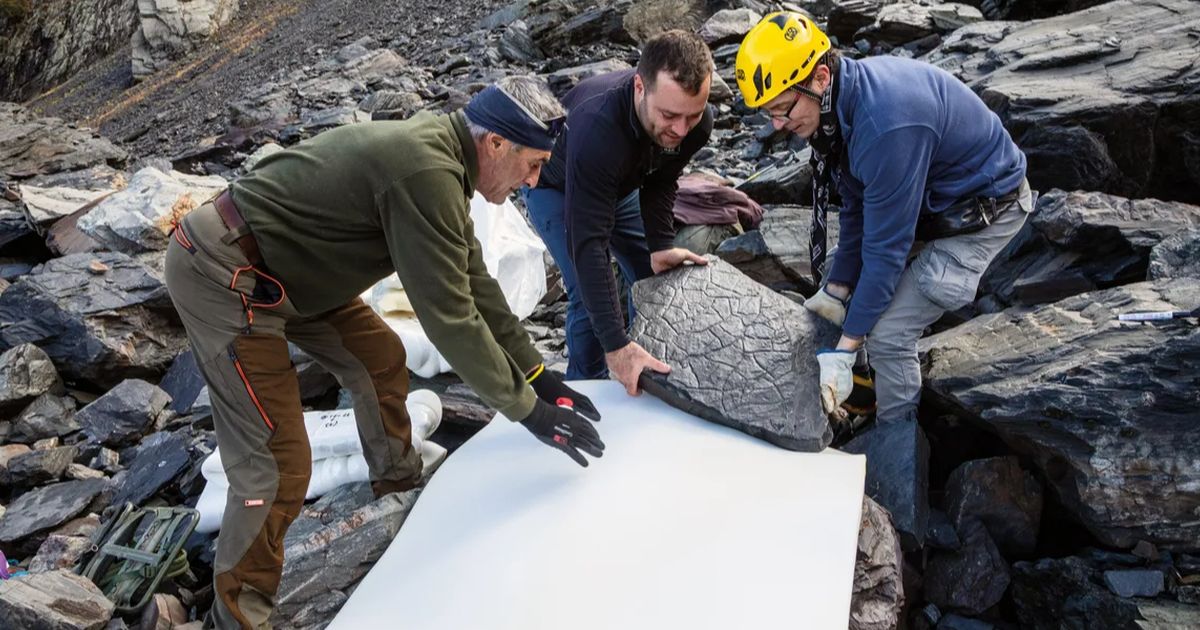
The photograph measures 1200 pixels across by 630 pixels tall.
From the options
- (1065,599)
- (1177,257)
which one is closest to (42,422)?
(1065,599)

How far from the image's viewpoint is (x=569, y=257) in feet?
12.3

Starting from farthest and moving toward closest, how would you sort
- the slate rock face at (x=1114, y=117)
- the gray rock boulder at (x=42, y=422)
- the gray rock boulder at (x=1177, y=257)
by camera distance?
the gray rock boulder at (x=42, y=422)
the slate rock face at (x=1114, y=117)
the gray rock boulder at (x=1177, y=257)

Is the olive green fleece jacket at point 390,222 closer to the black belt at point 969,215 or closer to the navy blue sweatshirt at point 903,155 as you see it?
the navy blue sweatshirt at point 903,155

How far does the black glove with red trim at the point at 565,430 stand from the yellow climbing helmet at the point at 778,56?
4.12 feet

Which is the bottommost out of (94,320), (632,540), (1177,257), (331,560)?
(94,320)

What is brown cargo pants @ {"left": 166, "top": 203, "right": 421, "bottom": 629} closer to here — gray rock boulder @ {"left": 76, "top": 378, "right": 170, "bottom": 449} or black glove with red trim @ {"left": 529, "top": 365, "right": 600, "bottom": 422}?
Answer: black glove with red trim @ {"left": 529, "top": 365, "right": 600, "bottom": 422}

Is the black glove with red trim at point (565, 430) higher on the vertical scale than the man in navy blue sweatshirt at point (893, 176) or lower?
lower

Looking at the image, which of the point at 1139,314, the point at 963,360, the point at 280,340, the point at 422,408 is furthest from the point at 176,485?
the point at 1139,314

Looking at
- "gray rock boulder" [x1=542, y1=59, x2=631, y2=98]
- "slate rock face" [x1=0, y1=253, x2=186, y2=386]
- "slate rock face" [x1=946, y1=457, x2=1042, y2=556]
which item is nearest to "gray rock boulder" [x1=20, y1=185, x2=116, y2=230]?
"slate rock face" [x1=0, y1=253, x2=186, y2=386]

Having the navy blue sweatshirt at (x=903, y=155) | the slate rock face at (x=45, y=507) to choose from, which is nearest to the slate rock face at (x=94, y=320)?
the slate rock face at (x=45, y=507)

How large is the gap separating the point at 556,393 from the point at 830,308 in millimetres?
1291

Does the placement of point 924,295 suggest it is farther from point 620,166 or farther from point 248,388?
point 248,388

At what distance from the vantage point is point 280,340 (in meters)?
2.78

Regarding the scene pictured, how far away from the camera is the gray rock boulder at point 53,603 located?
2734mm
